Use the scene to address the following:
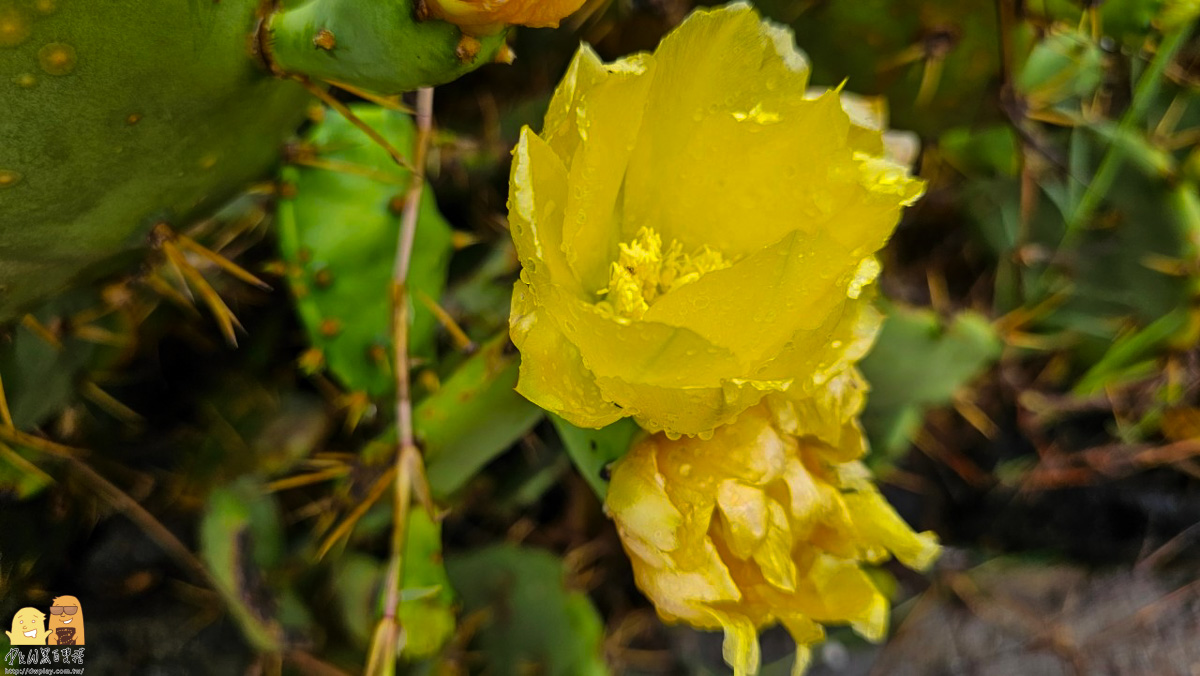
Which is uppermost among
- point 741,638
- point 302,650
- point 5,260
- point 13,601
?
point 5,260

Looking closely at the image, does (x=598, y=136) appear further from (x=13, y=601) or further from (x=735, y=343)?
(x=13, y=601)

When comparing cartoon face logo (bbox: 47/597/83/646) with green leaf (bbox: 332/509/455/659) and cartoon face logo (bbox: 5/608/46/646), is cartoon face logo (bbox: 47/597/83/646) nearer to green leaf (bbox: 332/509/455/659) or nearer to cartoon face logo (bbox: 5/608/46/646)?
cartoon face logo (bbox: 5/608/46/646)

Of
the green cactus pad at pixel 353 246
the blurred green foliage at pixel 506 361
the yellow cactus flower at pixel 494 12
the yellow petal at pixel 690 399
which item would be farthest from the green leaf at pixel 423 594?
the yellow cactus flower at pixel 494 12

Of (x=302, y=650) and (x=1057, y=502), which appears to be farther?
(x=1057, y=502)

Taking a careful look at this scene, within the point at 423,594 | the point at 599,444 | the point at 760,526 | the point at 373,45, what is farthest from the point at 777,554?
the point at 373,45

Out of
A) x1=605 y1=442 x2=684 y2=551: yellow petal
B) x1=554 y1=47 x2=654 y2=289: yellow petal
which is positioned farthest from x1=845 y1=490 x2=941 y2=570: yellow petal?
x1=554 y1=47 x2=654 y2=289: yellow petal

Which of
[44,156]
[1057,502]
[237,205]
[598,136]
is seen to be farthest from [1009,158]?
[44,156]

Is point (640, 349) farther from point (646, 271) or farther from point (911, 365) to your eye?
point (911, 365)
